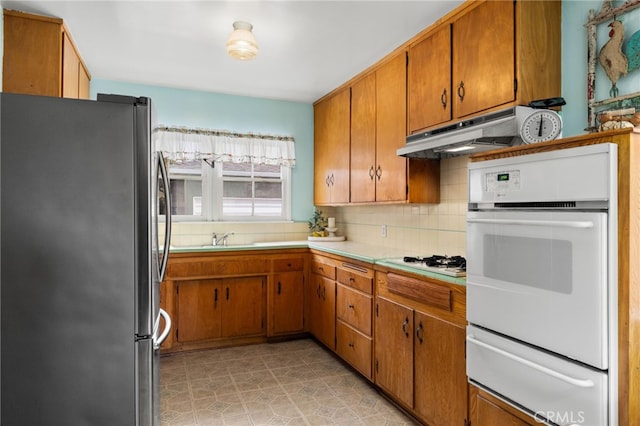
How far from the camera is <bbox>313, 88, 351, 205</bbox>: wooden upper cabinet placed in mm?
3842

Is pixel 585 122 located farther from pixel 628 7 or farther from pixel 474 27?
pixel 474 27

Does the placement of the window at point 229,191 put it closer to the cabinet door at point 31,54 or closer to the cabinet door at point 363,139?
the cabinet door at point 363,139

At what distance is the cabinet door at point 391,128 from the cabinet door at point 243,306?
1.50 meters

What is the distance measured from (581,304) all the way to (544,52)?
4.60ft

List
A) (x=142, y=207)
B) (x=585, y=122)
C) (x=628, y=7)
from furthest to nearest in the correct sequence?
(x=585, y=122) → (x=628, y=7) → (x=142, y=207)

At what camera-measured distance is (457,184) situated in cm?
283

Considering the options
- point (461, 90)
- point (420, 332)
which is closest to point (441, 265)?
point (420, 332)

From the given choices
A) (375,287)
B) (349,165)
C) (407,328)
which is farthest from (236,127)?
(407,328)

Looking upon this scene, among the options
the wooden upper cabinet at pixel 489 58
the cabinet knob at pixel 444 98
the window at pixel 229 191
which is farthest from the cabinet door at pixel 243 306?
the cabinet knob at pixel 444 98

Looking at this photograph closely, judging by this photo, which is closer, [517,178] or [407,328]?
[517,178]

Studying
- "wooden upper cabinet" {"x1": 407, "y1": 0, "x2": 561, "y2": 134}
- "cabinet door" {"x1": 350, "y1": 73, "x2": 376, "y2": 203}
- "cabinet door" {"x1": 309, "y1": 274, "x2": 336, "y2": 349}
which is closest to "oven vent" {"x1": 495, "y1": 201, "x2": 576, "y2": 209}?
"wooden upper cabinet" {"x1": 407, "y1": 0, "x2": 561, "y2": 134}

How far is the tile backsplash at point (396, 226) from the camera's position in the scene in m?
2.82

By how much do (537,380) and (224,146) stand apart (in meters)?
3.46

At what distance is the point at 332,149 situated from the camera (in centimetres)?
411
